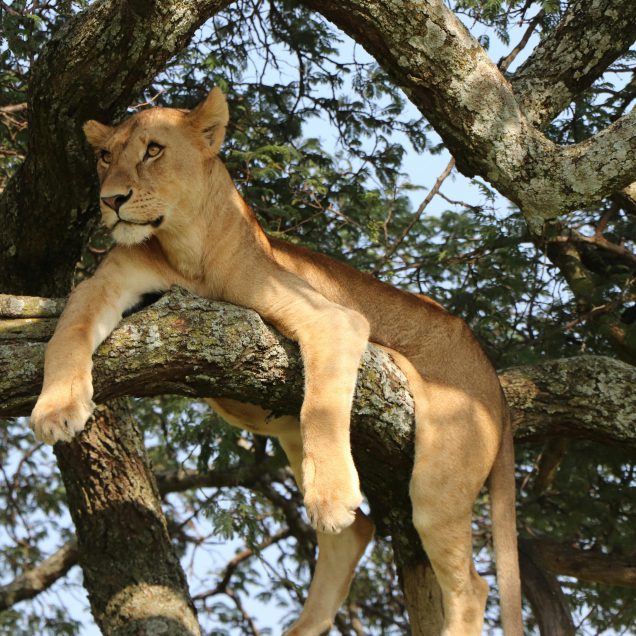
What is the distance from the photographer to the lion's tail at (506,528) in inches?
194

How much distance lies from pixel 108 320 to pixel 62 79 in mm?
1509

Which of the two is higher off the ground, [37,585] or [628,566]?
[37,585]

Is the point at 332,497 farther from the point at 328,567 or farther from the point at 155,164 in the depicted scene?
the point at 155,164

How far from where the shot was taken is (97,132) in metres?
5.00

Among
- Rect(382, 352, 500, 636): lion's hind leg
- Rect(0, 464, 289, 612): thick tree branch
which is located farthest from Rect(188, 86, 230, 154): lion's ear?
Rect(0, 464, 289, 612): thick tree branch

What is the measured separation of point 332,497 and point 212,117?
218cm

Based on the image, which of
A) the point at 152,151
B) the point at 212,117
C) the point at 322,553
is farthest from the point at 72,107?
the point at 322,553

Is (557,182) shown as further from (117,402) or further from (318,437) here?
(117,402)

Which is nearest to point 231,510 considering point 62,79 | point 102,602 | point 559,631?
point 102,602

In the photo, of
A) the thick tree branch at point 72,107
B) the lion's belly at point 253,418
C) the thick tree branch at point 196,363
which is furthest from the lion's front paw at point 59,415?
the thick tree branch at point 72,107

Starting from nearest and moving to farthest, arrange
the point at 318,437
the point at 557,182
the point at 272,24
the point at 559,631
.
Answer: the point at 318,437
the point at 557,182
the point at 559,631
the point at 272,24

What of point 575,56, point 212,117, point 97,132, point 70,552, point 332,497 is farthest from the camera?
point 70,552

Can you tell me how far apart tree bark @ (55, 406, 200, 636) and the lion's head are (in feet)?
5.69

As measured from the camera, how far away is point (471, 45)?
4.96 meters
